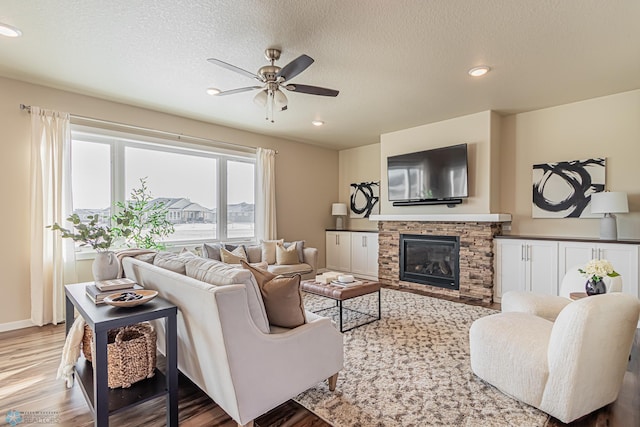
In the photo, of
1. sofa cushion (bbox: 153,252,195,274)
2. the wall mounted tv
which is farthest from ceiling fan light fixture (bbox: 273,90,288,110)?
the wall mounted tv

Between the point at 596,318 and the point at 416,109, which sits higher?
the point at 416,109

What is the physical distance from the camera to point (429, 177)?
509 centimetres

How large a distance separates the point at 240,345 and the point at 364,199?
5.35 meters

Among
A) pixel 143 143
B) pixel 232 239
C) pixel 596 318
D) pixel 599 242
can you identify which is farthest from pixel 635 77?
pixel 143 143

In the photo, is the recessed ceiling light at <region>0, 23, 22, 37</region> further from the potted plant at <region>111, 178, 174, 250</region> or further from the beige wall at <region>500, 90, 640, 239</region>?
the beige wall at <region>500, 90, 640, 239</region>

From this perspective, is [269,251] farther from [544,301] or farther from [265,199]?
→ [544,301]

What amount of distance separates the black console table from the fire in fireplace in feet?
13.8

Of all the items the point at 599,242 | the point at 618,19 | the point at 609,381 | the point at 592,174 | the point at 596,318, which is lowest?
the point at 609,381

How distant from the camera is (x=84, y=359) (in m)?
2.20

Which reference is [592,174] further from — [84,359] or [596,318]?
[84,359]

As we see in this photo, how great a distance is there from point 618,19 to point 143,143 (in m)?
5.22

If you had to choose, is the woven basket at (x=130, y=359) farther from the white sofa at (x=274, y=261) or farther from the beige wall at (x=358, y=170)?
the beige wall at (x=358, y=170)

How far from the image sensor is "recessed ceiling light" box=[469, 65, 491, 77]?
10.3 ft

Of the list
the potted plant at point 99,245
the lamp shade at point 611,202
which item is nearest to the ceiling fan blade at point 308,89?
the potted plant at point 99,245
